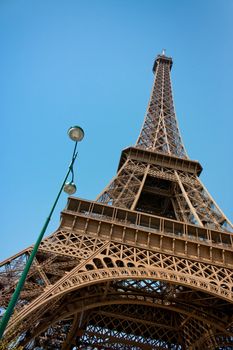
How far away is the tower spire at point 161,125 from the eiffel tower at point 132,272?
346cm

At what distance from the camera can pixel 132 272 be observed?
13.0 metres

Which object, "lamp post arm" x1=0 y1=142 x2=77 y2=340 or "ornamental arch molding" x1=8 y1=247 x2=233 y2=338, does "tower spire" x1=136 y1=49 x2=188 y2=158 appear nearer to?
"ornamental arch molding" x1=8 y1=247 x2=233 y2=338

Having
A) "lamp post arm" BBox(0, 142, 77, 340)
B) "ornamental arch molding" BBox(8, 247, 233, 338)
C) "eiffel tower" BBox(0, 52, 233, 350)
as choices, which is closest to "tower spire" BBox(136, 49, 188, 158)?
"eiffel tower" BBox(0, 52, 233, 350)

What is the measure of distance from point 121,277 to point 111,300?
342cm

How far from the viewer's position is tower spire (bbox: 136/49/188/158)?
28.0 m

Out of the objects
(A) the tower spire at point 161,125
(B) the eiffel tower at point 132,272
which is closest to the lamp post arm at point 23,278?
(B) the eiffel tower at point 132,272

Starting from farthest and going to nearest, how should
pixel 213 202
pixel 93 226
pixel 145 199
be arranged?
pixel 145 199, pixel 213 202, pixel 93 226

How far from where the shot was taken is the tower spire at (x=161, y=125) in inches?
1101

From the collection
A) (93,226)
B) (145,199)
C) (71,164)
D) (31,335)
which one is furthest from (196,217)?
(71,164)

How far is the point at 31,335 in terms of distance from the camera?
11875 millimetres

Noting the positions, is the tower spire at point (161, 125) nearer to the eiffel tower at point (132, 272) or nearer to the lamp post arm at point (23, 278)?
the eiffel tower at point (132, 272)

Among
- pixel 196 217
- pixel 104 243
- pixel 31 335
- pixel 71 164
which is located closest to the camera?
pixel 71 164

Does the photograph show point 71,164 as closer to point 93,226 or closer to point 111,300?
point 93,226

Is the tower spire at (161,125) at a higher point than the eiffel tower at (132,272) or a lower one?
higher
